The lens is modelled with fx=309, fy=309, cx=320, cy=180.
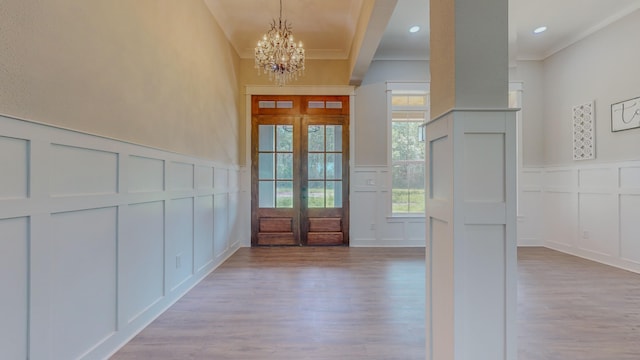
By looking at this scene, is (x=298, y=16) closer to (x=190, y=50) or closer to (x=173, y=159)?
(x=190, y=50)

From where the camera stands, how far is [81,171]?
5.62 feet

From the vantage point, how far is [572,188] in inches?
186

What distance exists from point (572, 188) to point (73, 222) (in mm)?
6010

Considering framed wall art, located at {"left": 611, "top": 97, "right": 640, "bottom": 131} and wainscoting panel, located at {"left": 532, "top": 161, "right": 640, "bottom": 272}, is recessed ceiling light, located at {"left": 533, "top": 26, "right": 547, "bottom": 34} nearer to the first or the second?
framed wall art, located at {"left": 611, "top": 97, "right": 640, "bottom": 131}

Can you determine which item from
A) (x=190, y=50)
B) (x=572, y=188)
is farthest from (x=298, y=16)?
(x=572, y=188)

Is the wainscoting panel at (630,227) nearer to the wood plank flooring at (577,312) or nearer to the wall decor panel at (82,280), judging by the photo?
the wood plank flooring at (577,312)

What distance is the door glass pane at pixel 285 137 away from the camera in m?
5.30

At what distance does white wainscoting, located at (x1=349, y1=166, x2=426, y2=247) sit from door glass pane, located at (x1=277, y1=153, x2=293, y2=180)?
1.08 m

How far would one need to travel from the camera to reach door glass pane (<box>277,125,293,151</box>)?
5.30 metres

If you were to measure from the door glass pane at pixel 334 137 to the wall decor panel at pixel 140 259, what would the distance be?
324 centimetres

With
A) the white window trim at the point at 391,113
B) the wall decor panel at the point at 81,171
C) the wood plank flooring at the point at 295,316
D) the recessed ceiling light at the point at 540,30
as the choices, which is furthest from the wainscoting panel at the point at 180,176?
the recessed ceiling light at the point at 540,30

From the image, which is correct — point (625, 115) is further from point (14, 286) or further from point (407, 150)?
point (14, 286)

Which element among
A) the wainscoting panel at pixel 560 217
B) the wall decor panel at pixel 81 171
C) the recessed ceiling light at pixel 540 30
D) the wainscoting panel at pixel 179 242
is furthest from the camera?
the wainscoting panel at pixel 560 217

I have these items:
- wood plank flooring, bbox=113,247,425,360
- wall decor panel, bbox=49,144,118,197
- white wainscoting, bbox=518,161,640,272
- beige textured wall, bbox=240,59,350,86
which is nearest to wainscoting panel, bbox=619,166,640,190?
white wainscoting, bbox=518,161,640,272
